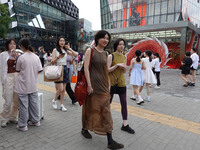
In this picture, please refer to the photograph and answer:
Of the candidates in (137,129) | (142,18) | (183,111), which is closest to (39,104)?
(137,129)

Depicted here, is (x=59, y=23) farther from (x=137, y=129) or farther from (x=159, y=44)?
(x=137, y=129)

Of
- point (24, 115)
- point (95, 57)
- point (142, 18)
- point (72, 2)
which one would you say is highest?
point (72, 2)

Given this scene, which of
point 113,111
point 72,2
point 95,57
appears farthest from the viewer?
point 72,2

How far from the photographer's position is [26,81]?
315 cm

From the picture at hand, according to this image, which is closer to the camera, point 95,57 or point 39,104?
point 95,57

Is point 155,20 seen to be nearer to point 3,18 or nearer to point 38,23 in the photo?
point 38,23

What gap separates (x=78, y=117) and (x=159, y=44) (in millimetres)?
11985

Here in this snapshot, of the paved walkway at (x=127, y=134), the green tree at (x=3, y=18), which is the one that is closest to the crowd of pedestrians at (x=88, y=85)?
the paved walkway at (x=127, y=134)

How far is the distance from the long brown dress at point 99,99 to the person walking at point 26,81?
4.16ft

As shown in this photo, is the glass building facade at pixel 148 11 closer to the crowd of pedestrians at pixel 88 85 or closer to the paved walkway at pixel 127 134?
the paved walkway at pixel 127 134

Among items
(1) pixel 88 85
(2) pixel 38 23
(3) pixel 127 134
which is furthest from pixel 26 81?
(2) pixel 38 23

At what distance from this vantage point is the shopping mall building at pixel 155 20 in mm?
17734

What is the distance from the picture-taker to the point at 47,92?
21.3 feet

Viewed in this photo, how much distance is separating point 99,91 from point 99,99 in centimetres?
13
